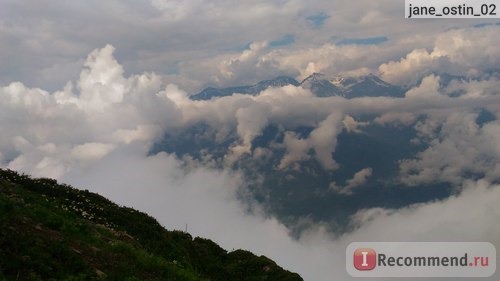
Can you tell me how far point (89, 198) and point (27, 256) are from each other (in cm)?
2526

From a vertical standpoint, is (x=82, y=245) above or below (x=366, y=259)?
below

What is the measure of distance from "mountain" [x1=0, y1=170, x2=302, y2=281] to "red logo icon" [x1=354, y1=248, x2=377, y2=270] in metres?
16.1

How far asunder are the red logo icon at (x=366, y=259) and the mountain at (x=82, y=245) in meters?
16.1

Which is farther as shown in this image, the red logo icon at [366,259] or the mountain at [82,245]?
the red logo icon at [366,259]

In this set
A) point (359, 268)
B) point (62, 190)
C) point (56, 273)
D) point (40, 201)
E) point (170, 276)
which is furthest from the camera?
point (359, 268)

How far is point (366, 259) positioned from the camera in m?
57.7

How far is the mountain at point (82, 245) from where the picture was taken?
17.3 metres

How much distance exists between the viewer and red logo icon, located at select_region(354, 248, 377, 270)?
178ft

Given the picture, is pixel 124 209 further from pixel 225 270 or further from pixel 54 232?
pixel 54 232

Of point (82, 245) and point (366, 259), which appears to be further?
point (366, 259)

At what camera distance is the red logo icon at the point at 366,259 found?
5431cm

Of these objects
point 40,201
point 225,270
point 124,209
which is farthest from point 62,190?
point 225,270

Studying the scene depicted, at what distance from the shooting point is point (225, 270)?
40.0m

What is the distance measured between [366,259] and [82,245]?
4408 cm
